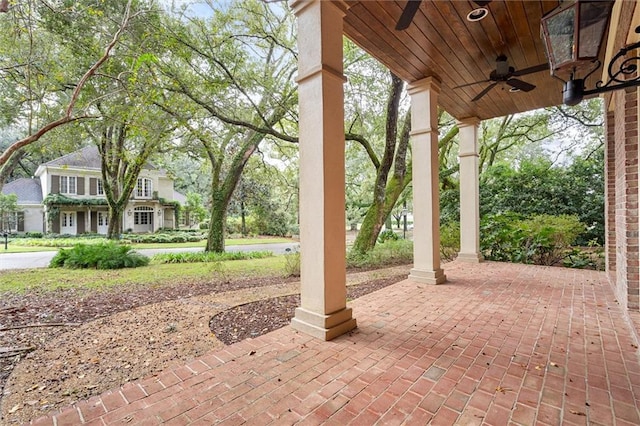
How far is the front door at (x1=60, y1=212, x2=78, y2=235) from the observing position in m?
19.6

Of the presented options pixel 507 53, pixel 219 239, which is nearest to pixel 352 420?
pixel 507 53

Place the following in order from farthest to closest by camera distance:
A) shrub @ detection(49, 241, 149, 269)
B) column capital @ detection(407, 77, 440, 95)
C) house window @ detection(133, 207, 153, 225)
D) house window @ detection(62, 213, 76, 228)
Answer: house window @ detection(133, 207, 153, 225) → house window @ detection(62, 213, 76, 228) → shrub @ detection(49, 241, 149, 269) → column capital @ detection(407, 77, 440, 95)

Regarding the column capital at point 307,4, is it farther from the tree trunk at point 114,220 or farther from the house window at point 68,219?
the house window at point 68,219

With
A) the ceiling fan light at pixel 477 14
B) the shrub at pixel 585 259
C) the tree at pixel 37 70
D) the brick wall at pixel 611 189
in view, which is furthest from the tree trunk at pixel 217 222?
the brick wall at pixel 611 189

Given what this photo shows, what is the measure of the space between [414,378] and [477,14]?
3317 mm

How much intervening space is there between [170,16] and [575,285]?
8.95 meters

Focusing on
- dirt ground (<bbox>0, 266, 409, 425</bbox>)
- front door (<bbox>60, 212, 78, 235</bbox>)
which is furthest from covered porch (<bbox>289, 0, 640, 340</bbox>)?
front door (<bbox>60, 212, 78, 235</bbox>)

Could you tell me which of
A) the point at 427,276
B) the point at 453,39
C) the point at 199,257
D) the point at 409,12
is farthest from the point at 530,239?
the point at 199,257

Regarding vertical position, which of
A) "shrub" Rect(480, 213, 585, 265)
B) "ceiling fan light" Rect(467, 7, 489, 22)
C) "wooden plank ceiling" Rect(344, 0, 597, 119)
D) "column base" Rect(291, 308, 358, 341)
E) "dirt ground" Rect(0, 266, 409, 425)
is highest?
"wooden plank ceiling" Rect(344, 0, 597, 119)

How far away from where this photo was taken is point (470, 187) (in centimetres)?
605

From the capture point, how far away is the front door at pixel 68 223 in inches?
773

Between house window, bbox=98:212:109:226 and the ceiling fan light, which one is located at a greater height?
the ceiling fan light

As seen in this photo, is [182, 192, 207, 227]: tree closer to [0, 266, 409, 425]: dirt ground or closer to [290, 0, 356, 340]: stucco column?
[0, 266, 409, 425]: dirt ground

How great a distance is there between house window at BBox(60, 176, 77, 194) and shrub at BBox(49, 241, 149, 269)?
47.3ft
